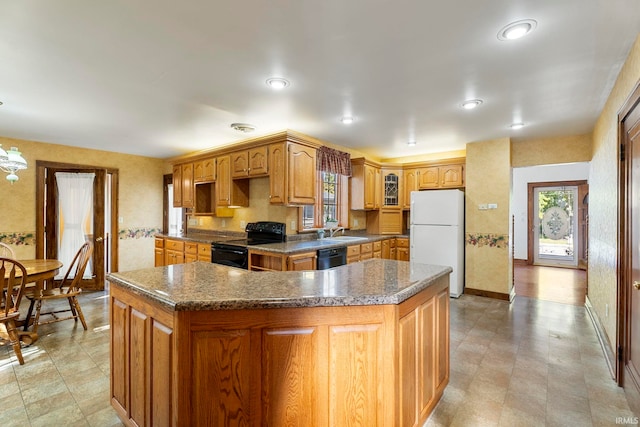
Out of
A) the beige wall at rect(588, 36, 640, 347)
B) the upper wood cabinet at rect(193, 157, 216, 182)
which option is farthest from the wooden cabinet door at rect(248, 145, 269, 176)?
the beige wall at rect(588, 36, 640, 347)

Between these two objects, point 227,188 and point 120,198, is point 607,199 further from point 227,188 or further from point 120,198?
point 120,198

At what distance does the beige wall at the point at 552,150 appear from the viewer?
4.18 metres

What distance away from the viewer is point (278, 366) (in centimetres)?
132

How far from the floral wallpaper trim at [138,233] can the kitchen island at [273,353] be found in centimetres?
477

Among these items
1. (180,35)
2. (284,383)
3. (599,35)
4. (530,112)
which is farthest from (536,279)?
(180,35)

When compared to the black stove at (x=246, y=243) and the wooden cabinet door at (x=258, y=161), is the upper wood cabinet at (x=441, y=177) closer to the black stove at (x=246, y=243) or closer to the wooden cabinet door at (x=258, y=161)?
the black stove at (x=246, y=243)

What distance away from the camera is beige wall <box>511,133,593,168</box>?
13.7 ft

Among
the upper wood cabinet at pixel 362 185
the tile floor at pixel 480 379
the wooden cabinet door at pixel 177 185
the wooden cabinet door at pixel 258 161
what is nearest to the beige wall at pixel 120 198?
the wooden cabinet door at pixel 177 185

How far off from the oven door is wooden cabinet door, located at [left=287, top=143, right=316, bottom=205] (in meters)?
0.85

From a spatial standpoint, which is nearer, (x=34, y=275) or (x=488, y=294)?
(x=34, y=275)

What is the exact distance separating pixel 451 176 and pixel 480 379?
353cm

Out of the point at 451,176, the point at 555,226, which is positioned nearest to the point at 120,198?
the point at 451,176

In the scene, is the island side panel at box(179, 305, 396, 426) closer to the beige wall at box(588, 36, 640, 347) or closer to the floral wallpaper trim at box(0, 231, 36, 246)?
the beige wall at box(588, 36, 640, 347)

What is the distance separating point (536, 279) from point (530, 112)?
398 cm
